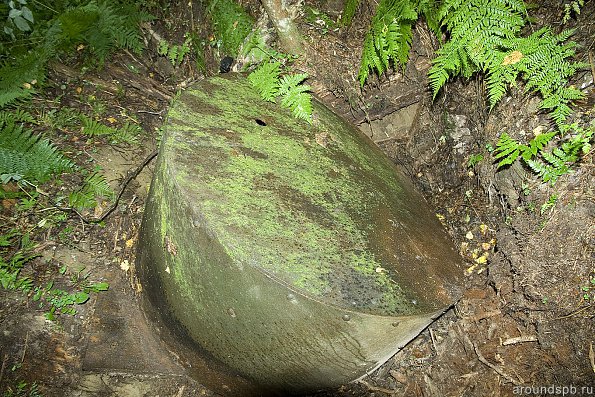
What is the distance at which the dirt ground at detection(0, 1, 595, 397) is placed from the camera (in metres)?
2.16

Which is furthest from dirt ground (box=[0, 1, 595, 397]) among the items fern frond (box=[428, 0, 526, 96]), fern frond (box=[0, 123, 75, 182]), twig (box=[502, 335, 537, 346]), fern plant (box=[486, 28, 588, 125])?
fern frond (box=[428, 0, 526, 96])

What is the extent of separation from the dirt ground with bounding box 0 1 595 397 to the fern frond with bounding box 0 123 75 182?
225mm

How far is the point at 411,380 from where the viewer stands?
8.43 feet

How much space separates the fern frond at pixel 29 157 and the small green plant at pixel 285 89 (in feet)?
5.88

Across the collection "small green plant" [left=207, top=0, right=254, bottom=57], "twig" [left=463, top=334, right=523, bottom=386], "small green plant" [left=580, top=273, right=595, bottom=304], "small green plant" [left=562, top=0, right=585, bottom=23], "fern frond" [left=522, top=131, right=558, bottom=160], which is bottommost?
"twig" [left=463, top=334, right=523, bottom=386]

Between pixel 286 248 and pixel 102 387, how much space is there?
198cm

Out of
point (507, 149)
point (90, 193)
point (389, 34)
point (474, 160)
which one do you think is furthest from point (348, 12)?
point (90, 193)

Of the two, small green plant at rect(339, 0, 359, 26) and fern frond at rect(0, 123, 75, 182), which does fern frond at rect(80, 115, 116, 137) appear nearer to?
fern frond at rect(0, 123, 75, 182)

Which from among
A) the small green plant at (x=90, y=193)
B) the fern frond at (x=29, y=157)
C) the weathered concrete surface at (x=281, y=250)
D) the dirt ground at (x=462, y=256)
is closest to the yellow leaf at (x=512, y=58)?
the dirt ground at (x=462, y=256)

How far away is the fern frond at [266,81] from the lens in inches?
107

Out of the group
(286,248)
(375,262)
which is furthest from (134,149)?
(375,262)

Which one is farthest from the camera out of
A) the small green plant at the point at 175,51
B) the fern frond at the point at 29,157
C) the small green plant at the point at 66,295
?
the small green plant at the point at 175,51

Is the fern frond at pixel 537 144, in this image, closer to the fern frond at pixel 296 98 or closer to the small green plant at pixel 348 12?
the fern frond at pixel 296 98

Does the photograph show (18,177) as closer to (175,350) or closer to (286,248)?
(175,350)
